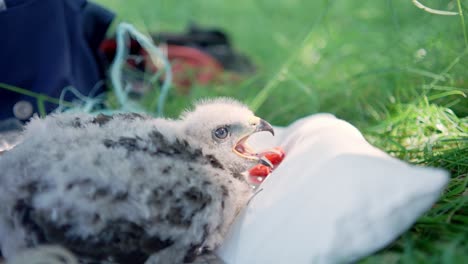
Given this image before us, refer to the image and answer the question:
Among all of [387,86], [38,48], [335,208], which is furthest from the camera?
[387,86]

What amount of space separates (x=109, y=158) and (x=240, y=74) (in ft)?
8.73

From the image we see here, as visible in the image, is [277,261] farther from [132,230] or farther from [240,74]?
[240,74]

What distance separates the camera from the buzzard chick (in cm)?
127

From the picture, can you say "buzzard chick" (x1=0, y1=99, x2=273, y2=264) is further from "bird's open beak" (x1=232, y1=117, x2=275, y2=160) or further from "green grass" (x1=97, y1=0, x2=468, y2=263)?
"green grass" (x1=97, y1=0, x2=468, y2=263)

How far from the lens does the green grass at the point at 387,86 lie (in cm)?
147

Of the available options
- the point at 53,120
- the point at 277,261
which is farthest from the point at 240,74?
the point at 277,261

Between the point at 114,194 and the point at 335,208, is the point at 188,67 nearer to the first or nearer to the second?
the point at 114,194

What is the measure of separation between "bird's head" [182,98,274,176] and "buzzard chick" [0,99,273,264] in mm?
111

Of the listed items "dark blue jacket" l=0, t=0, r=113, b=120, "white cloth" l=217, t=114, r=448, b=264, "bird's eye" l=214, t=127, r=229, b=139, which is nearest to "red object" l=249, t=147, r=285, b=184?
"bird's eye" l=214, t=127, r=229, b=139

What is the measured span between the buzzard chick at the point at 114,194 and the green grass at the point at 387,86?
1.63 feet

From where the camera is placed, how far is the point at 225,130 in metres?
1.73

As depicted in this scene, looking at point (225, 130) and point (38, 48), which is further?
point (38, 48)

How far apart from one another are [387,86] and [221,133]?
133 cm

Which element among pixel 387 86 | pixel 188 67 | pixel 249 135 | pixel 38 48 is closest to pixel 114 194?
pixel 249 135
